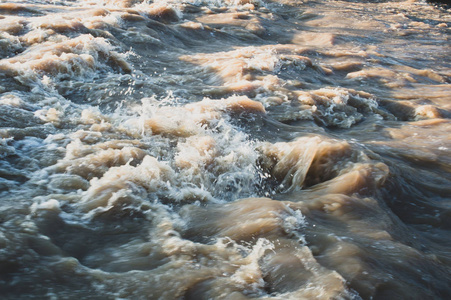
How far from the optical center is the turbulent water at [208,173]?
8.18 feet

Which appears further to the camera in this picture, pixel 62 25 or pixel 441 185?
pixel 62 25

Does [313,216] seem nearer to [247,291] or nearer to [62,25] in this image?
[247,291]

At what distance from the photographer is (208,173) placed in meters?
3.95

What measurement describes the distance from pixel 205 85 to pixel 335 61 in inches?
161

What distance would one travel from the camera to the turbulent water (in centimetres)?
249

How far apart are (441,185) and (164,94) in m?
3.66

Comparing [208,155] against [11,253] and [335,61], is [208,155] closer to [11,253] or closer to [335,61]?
[11,253]

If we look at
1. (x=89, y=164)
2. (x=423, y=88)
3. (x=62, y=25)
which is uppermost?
(x=62, y=25)

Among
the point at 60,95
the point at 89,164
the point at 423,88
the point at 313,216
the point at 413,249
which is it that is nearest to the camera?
the point at 413,249

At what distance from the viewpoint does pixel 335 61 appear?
9.25m

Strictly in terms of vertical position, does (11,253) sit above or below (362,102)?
above

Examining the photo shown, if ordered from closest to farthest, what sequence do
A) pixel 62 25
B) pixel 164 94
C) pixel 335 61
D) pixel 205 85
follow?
1. pixel 164 94
2. pixel 205 85
3. pixel 62 25
4. pixel 335 61

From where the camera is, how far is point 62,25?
721cm

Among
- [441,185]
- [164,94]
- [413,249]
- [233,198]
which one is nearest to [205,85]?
[164,94]
